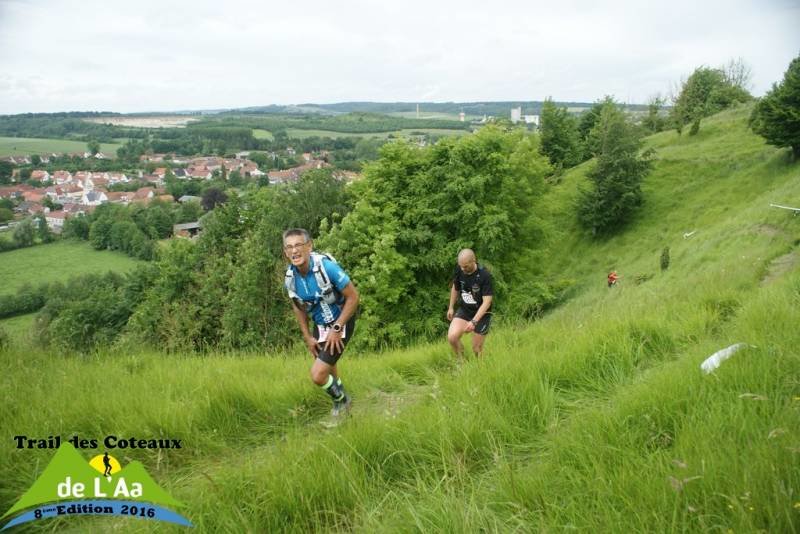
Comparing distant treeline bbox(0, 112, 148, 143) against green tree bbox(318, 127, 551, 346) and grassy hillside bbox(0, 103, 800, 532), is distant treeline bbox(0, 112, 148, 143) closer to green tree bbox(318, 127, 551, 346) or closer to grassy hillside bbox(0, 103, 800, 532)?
green tree bbox(318, 127, 551, 346)

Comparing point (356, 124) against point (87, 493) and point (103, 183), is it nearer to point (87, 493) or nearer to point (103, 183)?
point (103, 183)

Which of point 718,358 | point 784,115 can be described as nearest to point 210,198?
point 784,115

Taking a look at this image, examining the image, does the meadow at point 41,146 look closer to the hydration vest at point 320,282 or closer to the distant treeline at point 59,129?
the distant treeline at point 59,129

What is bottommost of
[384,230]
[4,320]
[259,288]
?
[4,320]

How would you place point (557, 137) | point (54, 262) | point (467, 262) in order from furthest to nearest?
1. point (54, 262)
2. point (557, 137)
3. point (467, 262)

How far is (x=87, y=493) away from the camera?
3064mm

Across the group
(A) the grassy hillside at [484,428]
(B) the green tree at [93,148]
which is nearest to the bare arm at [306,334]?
(A) the grassy hillside at [484,428]

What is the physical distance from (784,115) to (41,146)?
171 metres

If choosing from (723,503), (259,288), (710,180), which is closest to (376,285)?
(259,288)

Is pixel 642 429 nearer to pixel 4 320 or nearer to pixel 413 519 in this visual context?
pixel 413 519

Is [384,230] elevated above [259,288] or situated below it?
above

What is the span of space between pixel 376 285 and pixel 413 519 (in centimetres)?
1766

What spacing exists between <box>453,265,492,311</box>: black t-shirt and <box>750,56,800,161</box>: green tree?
32864 mm

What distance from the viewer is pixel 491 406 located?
3477mm
